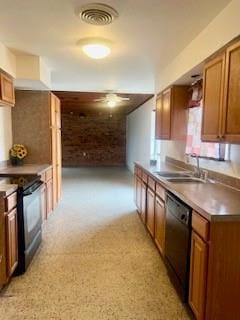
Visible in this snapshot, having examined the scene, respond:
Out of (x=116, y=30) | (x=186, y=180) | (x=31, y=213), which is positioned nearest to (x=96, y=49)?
(x=116, y=30)

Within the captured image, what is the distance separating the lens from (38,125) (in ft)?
15.3

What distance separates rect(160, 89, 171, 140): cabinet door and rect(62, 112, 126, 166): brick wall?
298 inches

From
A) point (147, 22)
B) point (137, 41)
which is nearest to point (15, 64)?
point (137, 41)

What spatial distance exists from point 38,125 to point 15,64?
50.5 inches

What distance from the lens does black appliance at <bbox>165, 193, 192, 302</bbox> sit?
206 cm

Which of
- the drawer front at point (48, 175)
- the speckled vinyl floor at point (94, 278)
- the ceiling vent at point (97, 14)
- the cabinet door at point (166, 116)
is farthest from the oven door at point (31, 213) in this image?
the cabinet door at point (166, 116)

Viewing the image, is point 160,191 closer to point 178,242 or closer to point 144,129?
point 178,242

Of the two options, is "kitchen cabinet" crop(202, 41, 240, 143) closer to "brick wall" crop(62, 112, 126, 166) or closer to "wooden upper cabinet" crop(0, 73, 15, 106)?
"wooden upper cabinet" crop(0, 73, 15, 106)

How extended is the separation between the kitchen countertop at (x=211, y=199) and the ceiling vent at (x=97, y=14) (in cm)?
164

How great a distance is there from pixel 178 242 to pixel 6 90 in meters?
2.72

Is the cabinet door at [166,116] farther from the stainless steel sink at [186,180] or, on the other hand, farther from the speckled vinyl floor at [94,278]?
the speckled vinyl floor at [94,278]

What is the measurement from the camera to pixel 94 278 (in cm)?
260

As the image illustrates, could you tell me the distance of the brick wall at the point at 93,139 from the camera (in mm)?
11727

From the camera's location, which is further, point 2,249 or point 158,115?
point 158,115
